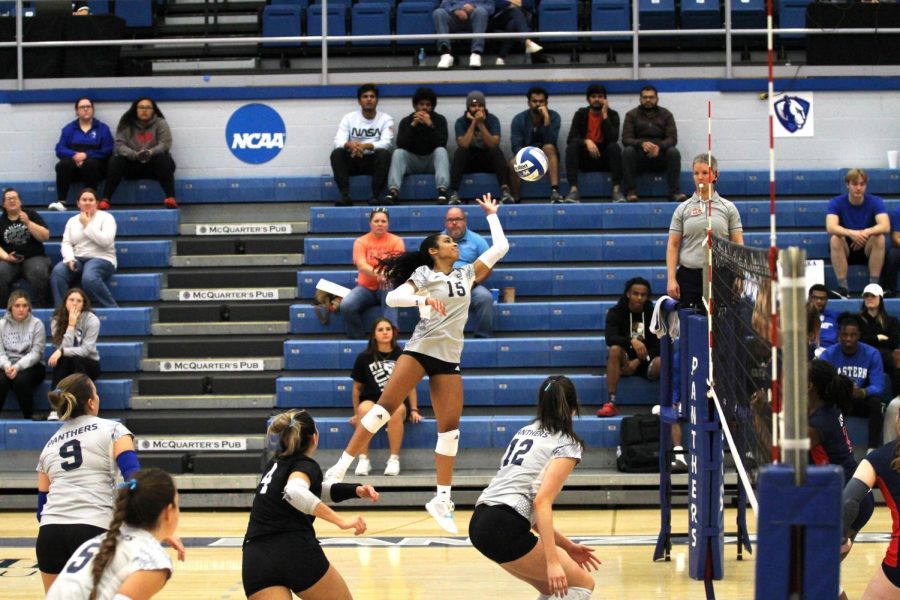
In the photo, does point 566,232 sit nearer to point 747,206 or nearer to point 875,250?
point 747,206

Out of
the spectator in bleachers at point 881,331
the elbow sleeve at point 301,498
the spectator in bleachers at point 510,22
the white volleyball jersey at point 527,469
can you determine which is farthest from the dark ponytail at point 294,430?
the spectator in bleachers at point 510,22

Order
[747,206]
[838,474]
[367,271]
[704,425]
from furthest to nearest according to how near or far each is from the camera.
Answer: [747,206]
[367,271]
[704,425]
[838,474]

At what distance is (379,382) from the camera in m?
12.2

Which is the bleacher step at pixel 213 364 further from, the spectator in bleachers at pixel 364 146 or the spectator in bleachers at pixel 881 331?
the spectator in bleachers at pixel 881 331

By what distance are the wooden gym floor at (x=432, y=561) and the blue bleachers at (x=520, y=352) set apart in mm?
1942

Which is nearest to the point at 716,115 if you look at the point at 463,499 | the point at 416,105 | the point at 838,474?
the point at 416,105

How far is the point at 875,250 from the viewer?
13.4m

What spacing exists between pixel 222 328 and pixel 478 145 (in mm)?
3697

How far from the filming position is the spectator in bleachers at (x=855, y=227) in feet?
44.0

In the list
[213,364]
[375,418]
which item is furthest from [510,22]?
[375,418]

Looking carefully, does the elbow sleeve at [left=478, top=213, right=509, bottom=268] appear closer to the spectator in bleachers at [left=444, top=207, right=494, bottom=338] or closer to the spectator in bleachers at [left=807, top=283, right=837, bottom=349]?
the spectator in bleachers at [left=444, top=207, right=494, bottom=338]

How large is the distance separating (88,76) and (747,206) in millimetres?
8515

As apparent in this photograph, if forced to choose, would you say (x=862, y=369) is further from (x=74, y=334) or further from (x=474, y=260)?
(x=74, y=334)

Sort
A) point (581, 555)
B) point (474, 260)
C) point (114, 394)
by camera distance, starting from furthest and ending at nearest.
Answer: point (474, 260) < point (114, 394) < point (581, 555)
